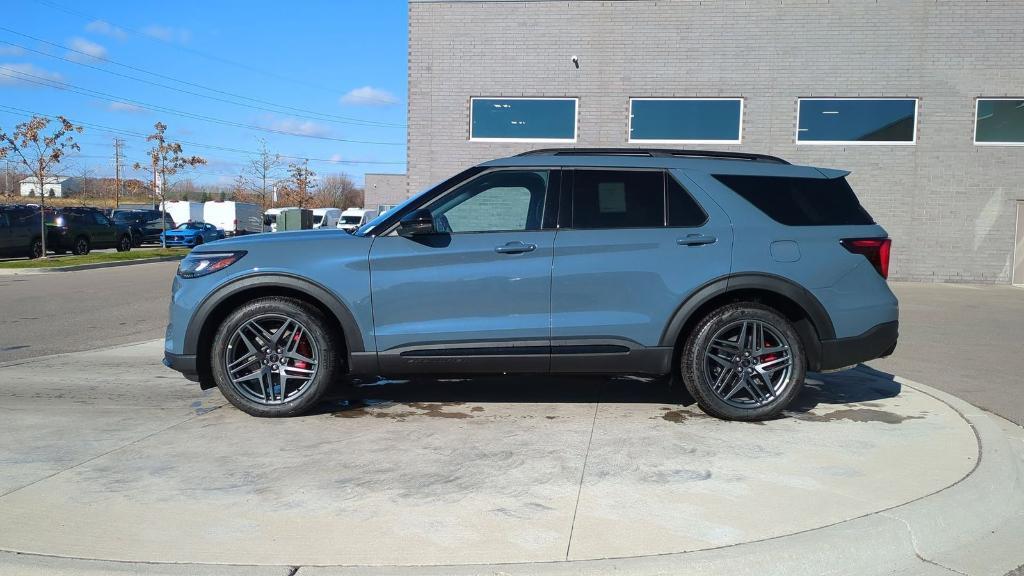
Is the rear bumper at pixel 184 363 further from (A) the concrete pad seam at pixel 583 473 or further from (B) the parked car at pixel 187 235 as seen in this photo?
(B) the parked car at pixel 187 235

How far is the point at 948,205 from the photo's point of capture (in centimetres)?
1773

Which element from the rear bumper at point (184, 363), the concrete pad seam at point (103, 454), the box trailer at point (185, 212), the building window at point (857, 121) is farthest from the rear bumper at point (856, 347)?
the box trailer at point (185, 212)

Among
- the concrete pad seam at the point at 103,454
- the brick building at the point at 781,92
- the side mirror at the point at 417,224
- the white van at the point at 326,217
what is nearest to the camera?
the concrete pad seam at the point at 103,454

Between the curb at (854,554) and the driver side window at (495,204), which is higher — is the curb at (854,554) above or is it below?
below

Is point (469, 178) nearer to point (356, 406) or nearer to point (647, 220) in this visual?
point (647, 220)

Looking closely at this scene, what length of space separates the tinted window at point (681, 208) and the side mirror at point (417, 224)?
166 centimetres

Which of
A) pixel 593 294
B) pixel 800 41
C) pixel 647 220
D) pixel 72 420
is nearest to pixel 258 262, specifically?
pixel 72 420

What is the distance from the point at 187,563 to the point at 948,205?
59.8ft

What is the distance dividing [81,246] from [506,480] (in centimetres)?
2961

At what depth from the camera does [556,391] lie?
6.57 m

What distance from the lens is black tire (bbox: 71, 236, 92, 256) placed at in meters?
29.2

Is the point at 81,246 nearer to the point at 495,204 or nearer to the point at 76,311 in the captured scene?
the point at 76,311

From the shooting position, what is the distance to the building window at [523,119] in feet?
60.6

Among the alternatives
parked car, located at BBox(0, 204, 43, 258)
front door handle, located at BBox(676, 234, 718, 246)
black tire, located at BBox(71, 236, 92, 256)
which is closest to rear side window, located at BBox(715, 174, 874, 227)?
front door handle, located at BBox(676, 234, 718, 246)
